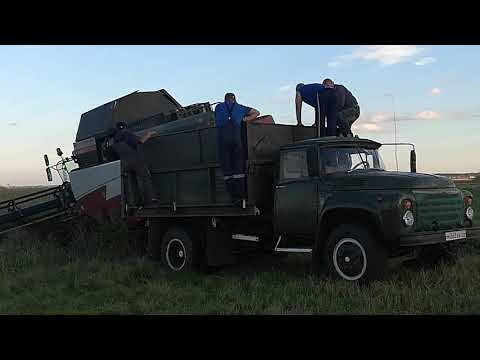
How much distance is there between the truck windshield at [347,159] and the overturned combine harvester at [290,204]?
2 centimetres

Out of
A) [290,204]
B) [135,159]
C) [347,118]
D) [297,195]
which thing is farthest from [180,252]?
[347,118]

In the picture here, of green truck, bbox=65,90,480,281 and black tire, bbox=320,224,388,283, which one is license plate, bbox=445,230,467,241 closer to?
green truck, bbox=65,90,480,281

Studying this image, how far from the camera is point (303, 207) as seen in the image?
822 cm

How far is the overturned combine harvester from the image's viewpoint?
7.41 meters

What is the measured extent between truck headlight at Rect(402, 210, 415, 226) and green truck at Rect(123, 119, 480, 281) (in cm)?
1

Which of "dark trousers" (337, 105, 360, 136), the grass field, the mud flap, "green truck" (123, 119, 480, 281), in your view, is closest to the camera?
the grass field

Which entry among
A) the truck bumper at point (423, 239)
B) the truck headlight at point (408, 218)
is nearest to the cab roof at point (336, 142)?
the truck headlight at point (408, 218)

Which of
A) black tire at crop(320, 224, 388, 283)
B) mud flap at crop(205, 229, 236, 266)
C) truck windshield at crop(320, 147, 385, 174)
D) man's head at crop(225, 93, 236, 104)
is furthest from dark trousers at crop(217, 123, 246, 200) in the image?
black tire at crop(320, 224, 388, 283)

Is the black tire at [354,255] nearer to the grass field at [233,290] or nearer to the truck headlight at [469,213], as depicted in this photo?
the grass field at [233,290]

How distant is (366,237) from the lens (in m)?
7.33
